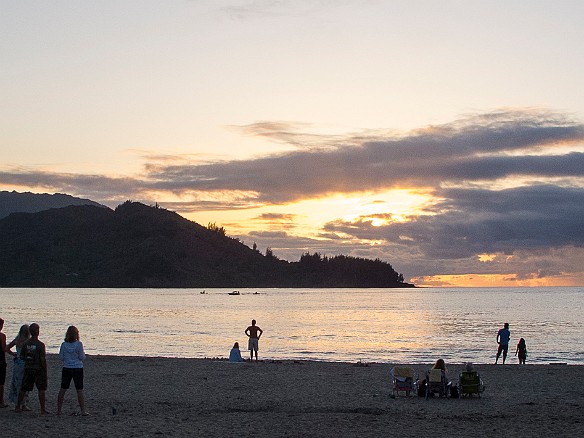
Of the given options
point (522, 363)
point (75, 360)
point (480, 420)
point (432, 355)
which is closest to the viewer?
point (75, 360)

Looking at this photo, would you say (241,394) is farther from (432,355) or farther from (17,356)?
(432,355)

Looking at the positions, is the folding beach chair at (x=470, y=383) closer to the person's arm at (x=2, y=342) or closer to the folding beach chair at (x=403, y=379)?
the folding beach chair at (x=403, y=379)

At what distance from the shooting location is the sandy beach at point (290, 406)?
15.3 m

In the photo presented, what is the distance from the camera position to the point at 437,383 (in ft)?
68.2

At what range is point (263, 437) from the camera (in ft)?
47.6

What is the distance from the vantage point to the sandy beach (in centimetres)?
1530

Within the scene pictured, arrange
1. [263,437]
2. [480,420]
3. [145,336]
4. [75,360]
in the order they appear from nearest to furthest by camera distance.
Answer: [263,437], [75,360], [480,420], [145,336]

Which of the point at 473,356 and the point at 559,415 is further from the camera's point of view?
the point at 473,356

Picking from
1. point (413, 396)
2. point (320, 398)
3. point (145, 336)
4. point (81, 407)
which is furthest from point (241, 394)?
point (145, 336)

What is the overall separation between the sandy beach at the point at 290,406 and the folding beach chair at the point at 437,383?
0.47m

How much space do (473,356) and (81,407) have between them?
118 feet

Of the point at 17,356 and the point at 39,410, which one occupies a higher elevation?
the point at 17,356

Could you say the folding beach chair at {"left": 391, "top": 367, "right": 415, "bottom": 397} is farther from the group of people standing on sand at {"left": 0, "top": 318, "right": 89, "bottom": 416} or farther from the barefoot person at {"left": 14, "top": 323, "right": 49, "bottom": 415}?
the barefoot person at {"left": 14, "top": 323, "right": 49, "bottom": 415}

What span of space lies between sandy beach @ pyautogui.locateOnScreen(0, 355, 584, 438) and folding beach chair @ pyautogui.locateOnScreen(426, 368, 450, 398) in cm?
47
